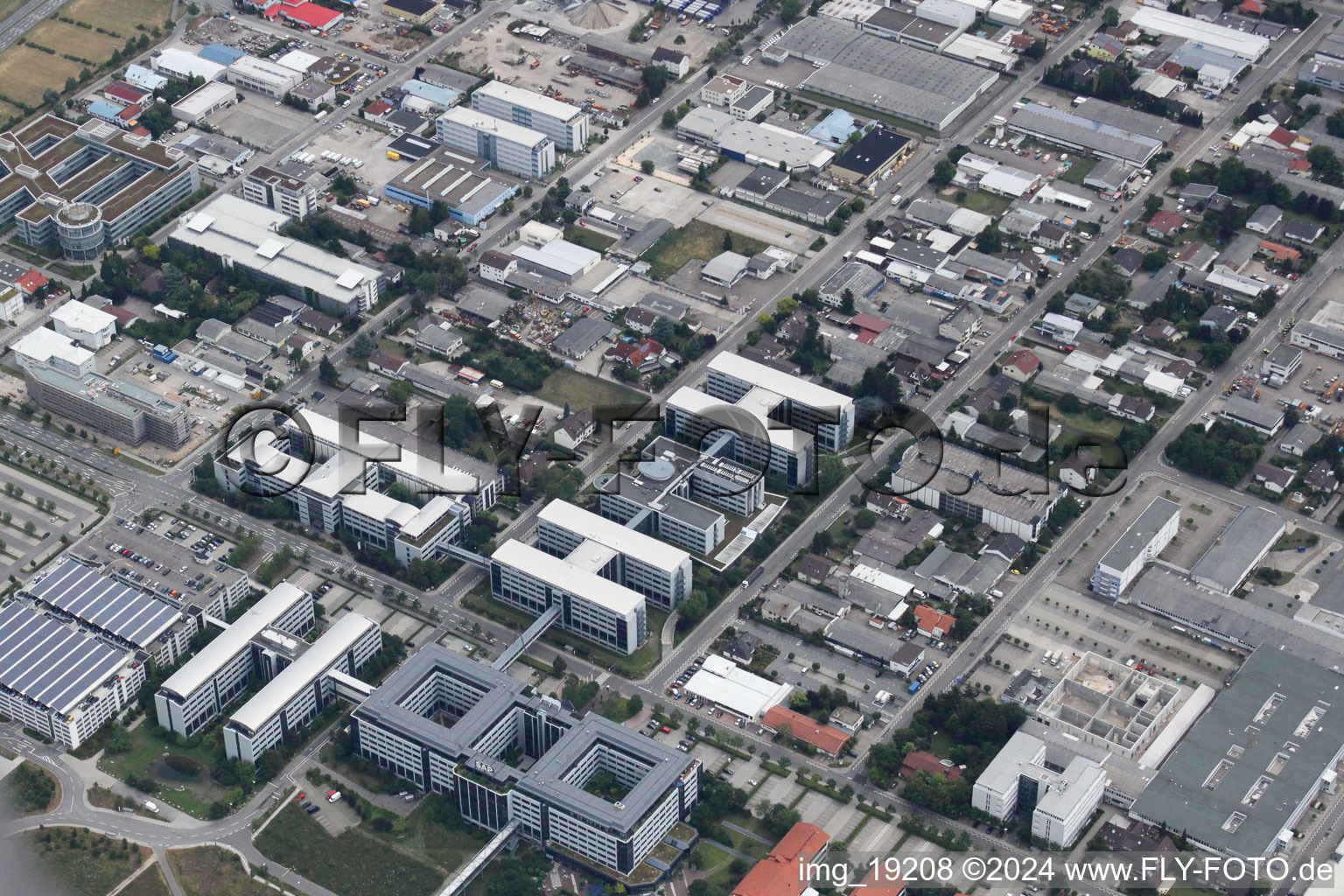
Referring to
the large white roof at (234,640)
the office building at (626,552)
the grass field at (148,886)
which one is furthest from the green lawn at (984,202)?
the grass field at (148,886)

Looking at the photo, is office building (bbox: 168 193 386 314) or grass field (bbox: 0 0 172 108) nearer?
office building (bbox: 168 193 386 314)

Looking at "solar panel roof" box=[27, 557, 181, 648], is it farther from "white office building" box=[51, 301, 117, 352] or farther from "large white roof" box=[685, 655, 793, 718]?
"large white roof" box=[685, 655, 793, 718]

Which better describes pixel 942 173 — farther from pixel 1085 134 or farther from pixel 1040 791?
pixel 1040 791

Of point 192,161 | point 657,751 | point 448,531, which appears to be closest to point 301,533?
point 448,531

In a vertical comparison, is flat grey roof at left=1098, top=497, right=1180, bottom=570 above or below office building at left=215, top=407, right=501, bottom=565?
above

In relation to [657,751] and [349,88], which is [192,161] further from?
[657,751]

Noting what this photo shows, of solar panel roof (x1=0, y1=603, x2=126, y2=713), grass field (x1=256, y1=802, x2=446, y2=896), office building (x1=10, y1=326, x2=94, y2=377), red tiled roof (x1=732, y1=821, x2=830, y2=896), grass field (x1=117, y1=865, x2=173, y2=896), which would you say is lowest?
grass field (x1=117, y1=865, x2=173, y2=896)

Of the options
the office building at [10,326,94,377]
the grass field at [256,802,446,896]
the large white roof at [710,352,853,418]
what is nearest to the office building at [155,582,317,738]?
the grass field at [256,802,446,896]
